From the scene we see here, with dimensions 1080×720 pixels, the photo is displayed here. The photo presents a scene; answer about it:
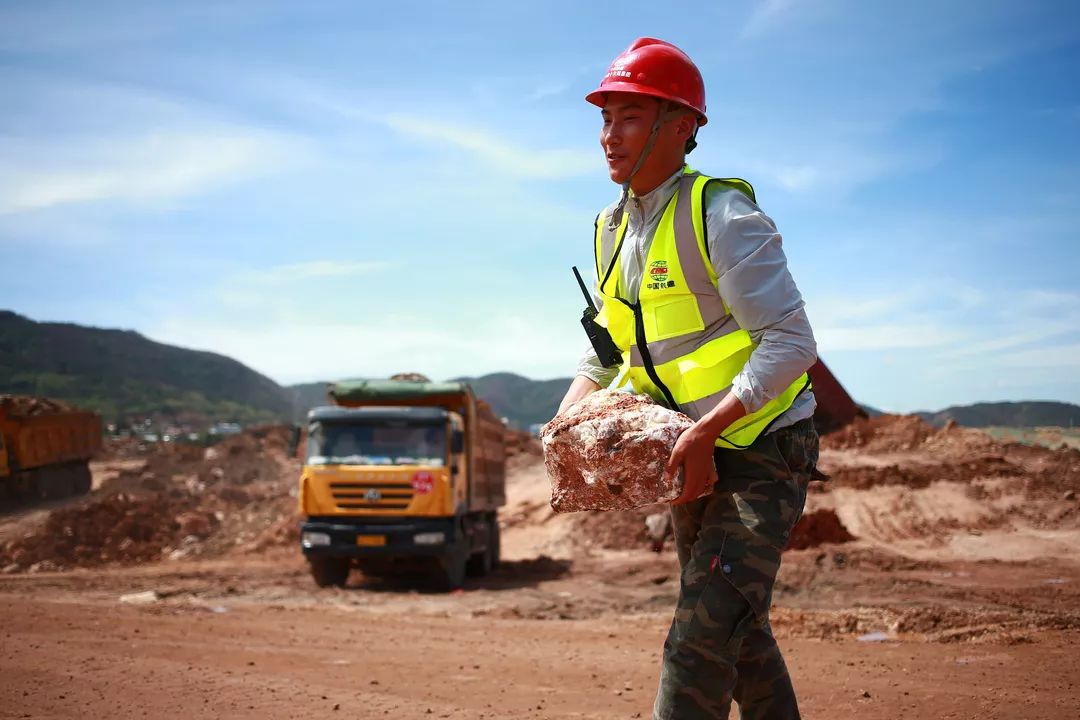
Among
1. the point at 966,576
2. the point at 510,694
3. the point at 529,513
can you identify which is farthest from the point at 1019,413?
the point at 510,694

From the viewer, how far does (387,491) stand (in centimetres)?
1470

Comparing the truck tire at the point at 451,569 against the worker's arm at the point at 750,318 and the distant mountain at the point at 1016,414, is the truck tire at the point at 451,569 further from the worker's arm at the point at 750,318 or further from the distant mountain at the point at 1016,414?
the distant mountain at the point at 1016,414

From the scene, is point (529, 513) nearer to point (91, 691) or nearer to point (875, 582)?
point (875, 582)

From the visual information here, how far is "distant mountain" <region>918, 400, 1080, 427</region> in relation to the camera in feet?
90.8

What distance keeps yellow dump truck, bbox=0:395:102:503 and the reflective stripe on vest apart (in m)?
24.7

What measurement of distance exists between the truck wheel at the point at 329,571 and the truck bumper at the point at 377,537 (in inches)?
15.5

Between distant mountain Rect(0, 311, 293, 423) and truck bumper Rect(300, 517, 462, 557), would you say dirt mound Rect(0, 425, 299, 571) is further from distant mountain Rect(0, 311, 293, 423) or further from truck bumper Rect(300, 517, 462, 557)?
distant mountain Rect(0, 311, 293, 423)

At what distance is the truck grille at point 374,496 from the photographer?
578 inches

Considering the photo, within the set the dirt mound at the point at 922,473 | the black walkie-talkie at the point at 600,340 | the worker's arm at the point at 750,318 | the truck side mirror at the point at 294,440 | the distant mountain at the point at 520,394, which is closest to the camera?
the worker's arm at the point at 750,318

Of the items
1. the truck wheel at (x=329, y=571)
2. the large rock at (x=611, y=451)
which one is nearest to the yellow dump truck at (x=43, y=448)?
→ the truck wheel at (x=329, y=571)

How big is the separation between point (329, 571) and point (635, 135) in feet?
42.3

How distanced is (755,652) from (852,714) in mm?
2234

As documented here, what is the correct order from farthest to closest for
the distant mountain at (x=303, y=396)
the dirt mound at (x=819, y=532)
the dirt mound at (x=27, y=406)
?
the distant mountain at (x=303, y=396) < the dirt mound at (x=27, y=406) < the dirt mound at (x=819, y=532)

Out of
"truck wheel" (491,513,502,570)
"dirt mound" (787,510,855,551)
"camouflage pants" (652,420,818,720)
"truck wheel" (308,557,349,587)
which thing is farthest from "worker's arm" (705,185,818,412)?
"truck wheel" (491,513,502,570)
